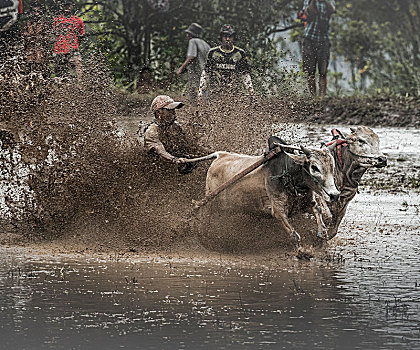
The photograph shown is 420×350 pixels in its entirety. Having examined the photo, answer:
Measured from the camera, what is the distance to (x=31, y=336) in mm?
6453

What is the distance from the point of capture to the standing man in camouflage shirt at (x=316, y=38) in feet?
64.9

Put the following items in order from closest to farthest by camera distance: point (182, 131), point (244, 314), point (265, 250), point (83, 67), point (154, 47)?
point (244, 314) → point (265, 250) → point (182, 131) → point (83, 67) → point (154, 47)

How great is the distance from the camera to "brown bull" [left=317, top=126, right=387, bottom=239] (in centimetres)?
936

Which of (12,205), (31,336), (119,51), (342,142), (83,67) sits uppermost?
(119,51)

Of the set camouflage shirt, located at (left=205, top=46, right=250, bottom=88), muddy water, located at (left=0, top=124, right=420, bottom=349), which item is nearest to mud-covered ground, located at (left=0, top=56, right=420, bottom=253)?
muddy water, located at (left=0, top=124, right=420, bottom=349)

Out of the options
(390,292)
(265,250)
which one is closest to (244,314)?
(390,292)

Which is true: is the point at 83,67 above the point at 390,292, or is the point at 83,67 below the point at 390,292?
above

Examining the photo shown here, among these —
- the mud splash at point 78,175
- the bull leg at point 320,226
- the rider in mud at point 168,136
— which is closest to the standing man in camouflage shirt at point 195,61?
the mud splash at point 78,175

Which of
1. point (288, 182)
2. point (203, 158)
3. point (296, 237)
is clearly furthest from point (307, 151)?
point (203, 158)

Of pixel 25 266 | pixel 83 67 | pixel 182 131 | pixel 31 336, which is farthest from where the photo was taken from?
pixel 83 67

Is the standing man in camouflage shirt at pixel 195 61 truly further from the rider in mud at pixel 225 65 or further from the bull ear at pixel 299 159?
the bull ear at pixel 299 159

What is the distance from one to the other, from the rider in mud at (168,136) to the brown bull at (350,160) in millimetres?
1620

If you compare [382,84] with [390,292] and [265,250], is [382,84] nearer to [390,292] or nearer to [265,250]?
[265,250]

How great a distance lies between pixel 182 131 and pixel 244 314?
4.05 m
